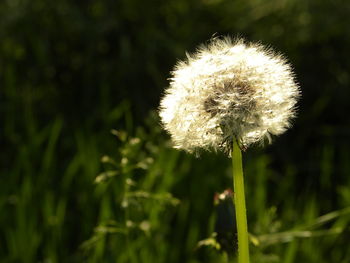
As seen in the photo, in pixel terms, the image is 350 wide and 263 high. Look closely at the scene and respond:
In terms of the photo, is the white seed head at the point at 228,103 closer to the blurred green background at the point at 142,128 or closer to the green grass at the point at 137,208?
the green grass at the point at 137,208

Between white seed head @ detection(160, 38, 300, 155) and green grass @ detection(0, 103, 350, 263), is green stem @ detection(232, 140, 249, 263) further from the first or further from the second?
green grass @ detection(0, 103, 350, 263)

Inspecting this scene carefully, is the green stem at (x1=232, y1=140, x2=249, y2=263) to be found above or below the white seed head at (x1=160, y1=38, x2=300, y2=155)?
below

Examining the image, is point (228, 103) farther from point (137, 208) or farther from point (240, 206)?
point (137, 208)

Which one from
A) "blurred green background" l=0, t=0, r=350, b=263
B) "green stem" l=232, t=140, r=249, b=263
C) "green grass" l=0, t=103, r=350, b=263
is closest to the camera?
"green stem" l=232, t=140, r=249, b=263

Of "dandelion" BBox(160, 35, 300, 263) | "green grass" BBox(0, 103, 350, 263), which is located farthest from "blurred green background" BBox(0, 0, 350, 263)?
"dandelion" BBox(160, 35, 300, 263)

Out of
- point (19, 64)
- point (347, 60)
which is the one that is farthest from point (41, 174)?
point (347, 60)

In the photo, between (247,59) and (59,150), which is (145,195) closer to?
(247,59)
